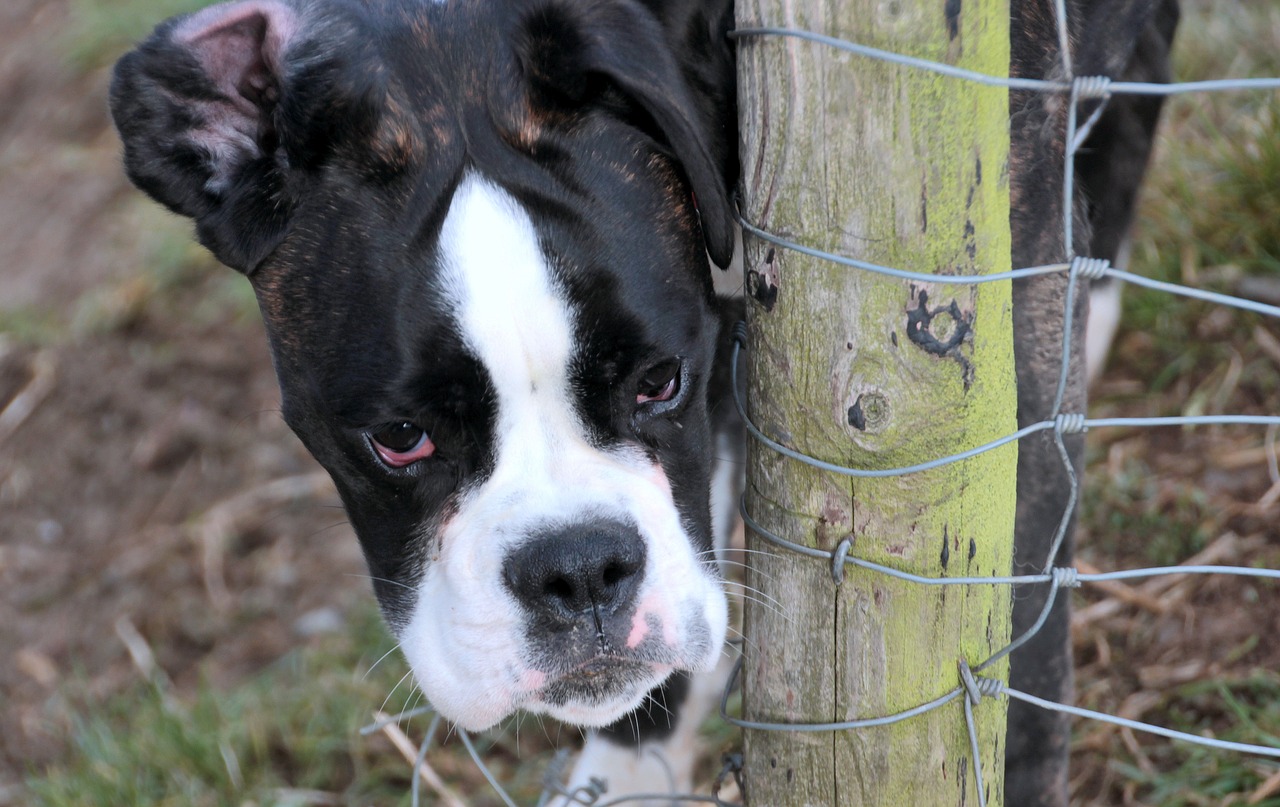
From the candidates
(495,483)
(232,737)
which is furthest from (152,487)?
(495,483)

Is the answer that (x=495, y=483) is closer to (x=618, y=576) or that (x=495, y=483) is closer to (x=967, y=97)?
(x=618, y=576)

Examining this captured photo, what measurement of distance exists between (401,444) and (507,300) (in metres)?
0.35

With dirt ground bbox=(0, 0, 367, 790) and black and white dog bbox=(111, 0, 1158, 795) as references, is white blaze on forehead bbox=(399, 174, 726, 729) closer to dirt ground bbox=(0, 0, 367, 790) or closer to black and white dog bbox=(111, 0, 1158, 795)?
black and white dog bbox=(111, 0, 1158, 795)

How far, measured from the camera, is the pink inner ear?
213 cm

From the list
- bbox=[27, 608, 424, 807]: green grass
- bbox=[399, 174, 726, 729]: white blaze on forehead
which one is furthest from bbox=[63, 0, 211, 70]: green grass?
bbox=[399, 174, 726, 729]: white blaze on forehead

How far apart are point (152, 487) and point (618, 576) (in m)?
3.18

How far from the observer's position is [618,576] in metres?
2.04

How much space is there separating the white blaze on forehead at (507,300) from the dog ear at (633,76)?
262mm

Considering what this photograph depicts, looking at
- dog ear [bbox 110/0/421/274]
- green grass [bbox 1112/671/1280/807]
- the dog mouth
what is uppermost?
dog ear [bbox 110/0/421/274]

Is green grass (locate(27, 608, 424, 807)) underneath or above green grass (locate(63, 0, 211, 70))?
underneath

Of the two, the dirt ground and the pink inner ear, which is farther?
the dirt ground

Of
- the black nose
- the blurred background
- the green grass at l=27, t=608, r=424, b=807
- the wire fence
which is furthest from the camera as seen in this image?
the green grass at l=27, t=608, r=424, b=807

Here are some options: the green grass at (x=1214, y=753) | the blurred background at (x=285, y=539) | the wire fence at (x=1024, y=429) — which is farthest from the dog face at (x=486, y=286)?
the green grass at (x=1214, y=753)

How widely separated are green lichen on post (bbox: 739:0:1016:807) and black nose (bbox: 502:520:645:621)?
0.67ft
